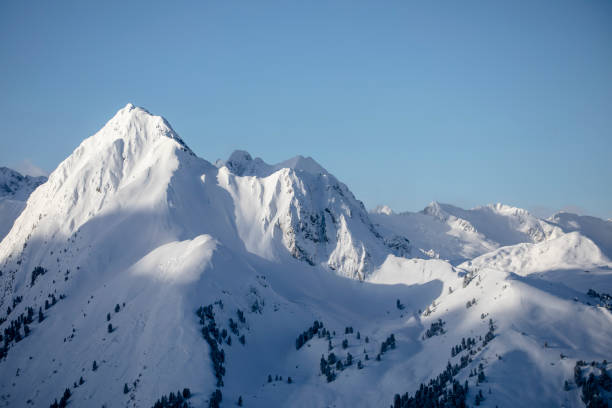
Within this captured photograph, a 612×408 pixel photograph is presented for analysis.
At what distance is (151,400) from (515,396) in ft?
260

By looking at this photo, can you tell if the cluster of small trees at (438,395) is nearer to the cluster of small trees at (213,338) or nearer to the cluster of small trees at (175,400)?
the cluster of small trees at (213,338)

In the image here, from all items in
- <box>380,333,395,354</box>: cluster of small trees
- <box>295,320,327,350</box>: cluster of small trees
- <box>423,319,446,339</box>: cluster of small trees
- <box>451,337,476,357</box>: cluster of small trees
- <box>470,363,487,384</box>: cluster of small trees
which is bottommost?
<box>470,363,487,384</box>: cluster of small trees

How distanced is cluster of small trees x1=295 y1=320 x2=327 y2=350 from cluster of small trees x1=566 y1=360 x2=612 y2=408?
6786cm

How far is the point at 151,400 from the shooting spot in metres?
120

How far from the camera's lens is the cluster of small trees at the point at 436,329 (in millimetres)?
158500

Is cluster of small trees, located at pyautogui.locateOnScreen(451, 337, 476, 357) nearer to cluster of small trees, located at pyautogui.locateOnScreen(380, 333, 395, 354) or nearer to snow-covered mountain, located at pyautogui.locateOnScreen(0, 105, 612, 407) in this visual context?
snow-covered mountain, located at pyautogui.locateOnScreen(0, 105, 612, 407)

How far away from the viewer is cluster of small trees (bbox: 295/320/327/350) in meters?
159

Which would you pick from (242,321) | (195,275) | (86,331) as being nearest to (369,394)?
(242,321)

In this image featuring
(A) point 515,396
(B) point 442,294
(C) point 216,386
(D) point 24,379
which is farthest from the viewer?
(B) point 442,294

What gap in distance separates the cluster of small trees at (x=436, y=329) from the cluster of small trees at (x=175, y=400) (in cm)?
7499

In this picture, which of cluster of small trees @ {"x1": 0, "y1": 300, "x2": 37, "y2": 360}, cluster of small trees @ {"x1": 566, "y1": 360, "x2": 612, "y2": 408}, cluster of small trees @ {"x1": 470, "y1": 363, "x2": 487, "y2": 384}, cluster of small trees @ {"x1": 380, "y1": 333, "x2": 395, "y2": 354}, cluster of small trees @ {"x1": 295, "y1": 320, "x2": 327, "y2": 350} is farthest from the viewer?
cluster of small trees @ {"x1": 0, "y1": 300, "x2": 37, "y2": 360}

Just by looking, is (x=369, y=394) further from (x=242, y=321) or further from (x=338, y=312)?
(x=338, y=312)

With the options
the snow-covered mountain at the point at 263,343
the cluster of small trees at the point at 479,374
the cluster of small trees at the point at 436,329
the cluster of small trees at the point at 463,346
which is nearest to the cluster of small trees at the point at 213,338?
the snow-covered mountain at the point at 263,343

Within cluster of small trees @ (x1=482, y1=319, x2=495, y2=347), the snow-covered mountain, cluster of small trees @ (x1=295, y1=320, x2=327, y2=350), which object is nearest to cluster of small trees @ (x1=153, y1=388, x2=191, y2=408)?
the snow-covered mountain
